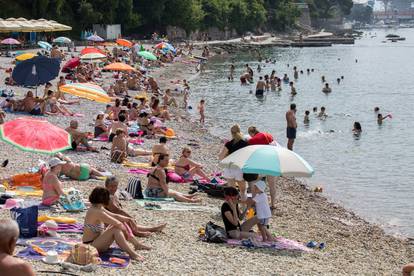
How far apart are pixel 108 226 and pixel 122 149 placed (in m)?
8.06

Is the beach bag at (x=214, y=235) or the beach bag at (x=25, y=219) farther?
the beach bag at (x=214, y=235)

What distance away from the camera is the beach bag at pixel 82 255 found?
29.4ft

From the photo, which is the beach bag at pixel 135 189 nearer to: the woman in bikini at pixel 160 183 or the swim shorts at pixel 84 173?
the woman in bikini at pixel 160 183

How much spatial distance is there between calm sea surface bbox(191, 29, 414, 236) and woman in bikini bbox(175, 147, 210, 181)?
4.15 metres

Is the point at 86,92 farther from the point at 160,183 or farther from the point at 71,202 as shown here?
the point at 71,202

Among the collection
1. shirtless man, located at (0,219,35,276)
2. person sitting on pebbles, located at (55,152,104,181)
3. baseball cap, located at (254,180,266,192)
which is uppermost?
shirtless man, located at (0,219,35,276)

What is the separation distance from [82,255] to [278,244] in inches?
153

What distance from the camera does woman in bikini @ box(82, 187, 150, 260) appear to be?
9445 millimetres

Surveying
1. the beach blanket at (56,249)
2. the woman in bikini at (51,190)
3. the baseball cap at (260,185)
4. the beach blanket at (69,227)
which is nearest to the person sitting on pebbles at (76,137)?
the woman in bikini at (51,190)

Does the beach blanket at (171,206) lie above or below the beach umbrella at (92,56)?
below

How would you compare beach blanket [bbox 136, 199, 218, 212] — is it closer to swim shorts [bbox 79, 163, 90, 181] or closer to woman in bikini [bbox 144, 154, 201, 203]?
woman in bikini [bbox 144, 154, 201, 203]

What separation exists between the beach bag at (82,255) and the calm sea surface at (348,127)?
350 inches

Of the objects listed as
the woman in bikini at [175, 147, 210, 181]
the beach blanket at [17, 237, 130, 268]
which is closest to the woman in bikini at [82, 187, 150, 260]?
the beach blanket at [17, 237, 130, 268]

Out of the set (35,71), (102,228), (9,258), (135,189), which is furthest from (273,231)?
(35,71)
